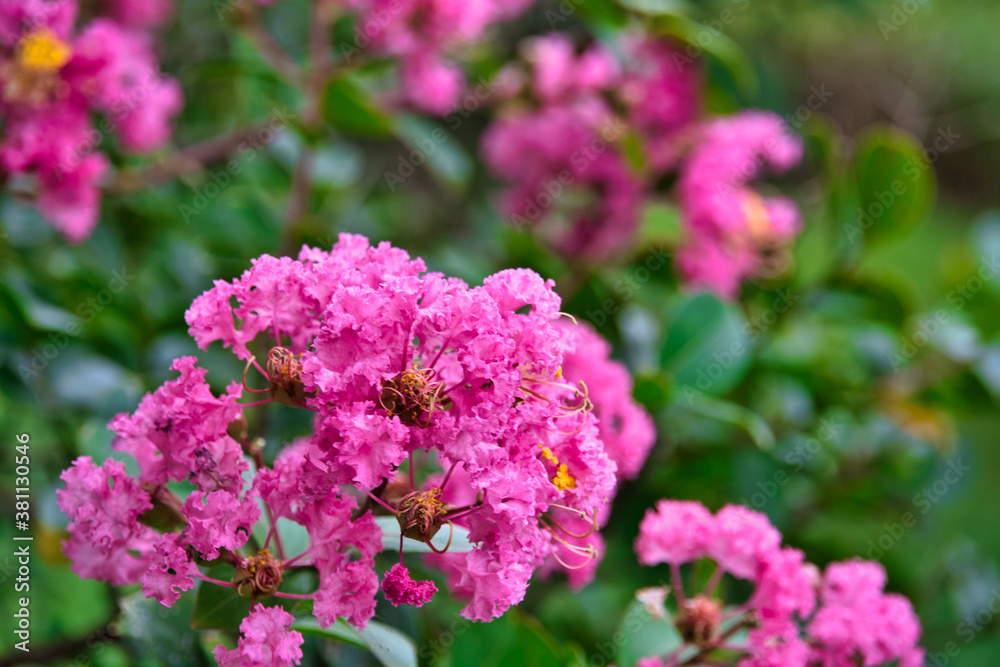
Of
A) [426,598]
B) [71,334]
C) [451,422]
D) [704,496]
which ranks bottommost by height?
[704,496]

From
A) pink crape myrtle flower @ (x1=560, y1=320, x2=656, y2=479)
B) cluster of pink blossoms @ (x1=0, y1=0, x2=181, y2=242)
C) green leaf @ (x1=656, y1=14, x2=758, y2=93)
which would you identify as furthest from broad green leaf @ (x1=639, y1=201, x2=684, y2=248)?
cluster of pink blossoms @ (x1=0, y1=0, x2=181, y2=242)

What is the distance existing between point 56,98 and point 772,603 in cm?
130

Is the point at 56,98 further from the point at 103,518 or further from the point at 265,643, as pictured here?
the point at 265,643

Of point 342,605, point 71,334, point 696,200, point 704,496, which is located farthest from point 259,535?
point 696,200

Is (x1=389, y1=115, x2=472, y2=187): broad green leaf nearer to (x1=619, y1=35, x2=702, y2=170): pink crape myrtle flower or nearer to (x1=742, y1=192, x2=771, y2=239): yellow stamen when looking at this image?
(x1=619, y1=35, x2=702, y2=170): pink crape myrtle flower

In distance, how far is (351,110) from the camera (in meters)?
1.60

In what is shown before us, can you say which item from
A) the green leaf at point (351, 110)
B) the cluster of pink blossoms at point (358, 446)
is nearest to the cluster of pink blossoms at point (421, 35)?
the green leaf at point (351, 110)

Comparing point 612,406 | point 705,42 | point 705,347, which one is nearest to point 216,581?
point 612,406

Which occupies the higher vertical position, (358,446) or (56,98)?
(358,446)

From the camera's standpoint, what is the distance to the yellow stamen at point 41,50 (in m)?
1.33

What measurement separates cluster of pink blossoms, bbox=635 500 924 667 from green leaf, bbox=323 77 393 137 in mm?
935

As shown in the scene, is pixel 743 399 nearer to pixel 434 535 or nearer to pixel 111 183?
pixel 434 535

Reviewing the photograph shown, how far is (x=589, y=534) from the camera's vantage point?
2.93 ft

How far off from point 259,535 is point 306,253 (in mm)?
292
